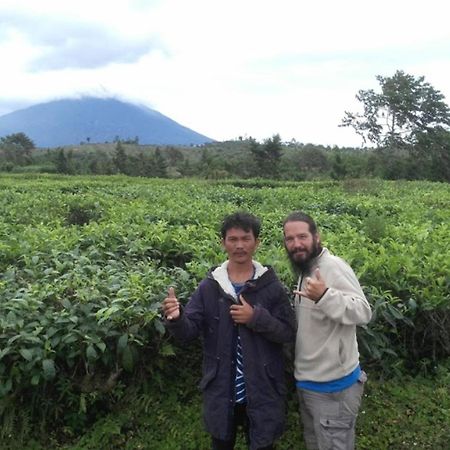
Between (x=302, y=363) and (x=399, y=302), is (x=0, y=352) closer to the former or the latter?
(x=302, y=363)

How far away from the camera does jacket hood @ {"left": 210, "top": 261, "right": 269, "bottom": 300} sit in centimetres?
242

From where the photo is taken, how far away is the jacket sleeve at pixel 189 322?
2.33 metres

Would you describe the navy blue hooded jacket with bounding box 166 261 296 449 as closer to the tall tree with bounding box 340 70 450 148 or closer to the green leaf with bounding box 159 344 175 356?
the green leaf with bounding box 159 344 175 356

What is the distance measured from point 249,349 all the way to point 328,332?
36 centimetres

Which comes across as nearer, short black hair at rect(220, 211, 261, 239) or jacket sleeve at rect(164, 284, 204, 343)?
jacket sleeve at rect(164, 284, 204, 343)

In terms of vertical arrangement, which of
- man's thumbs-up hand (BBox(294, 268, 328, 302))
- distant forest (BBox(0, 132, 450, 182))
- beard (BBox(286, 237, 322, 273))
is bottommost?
distant forest (BBox(0, 132, 450, 182))

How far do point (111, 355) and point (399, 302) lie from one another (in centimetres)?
183

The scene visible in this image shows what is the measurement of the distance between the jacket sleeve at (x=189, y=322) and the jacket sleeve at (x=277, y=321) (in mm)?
274

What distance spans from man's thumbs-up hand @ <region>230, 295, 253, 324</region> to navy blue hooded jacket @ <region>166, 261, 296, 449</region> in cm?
3

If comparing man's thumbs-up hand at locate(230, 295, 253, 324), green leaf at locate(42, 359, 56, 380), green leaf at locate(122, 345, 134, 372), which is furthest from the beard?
green leaf at locate(42, 359, 56, 380)

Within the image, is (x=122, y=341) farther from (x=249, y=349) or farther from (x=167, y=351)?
(x=249, y=349)

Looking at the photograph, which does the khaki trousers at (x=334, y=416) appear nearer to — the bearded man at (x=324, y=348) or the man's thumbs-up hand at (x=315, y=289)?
the bearded man at (x=324, y=348)

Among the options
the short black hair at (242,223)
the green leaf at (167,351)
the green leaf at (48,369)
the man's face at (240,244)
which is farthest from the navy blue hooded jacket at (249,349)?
the green leaf at (48,369)

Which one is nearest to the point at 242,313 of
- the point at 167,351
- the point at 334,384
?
the point at 334,384
